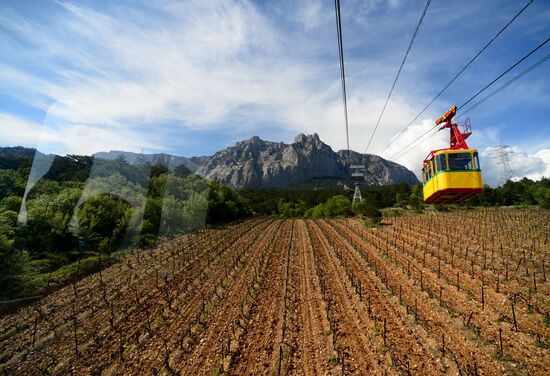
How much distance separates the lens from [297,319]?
1309 cm

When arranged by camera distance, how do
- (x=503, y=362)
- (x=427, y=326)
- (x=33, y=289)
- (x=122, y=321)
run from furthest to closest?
1. (x=33, y=289)
2. (x=122, y=321)
3. (x=427, y=326)
4. (x=503, y=362)

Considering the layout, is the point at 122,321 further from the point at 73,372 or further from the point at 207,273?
the point at 207,273

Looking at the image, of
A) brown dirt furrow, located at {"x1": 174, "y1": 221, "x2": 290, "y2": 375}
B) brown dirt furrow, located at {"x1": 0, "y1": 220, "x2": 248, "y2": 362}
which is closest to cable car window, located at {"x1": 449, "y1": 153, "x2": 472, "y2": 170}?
brown dirt furrow, located at {"x1": 174, "y1": 221, "x2": 290, "y2": 375}

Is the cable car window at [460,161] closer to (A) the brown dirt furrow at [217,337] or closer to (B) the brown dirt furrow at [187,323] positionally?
(A) the brown dirt furrow at [217,337]

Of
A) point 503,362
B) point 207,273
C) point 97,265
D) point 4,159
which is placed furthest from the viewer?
point 4,159

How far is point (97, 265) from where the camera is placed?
23.9 meters

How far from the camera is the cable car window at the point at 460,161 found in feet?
43.3

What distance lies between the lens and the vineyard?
390 inches

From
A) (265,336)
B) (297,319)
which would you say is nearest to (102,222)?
(265,336)

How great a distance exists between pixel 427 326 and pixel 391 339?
7.15 ft

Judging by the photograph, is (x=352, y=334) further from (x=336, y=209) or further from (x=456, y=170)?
(x=336, y=209)

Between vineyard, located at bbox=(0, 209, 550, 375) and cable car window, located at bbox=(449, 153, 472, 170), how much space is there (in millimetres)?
6319

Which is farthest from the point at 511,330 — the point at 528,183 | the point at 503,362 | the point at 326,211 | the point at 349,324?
the point at 528,183

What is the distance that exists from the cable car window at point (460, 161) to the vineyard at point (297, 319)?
249 inches
